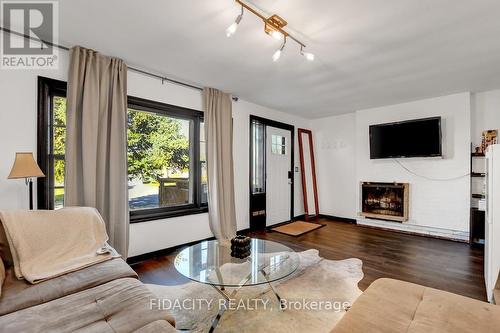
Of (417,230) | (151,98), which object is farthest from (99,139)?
(417,230)

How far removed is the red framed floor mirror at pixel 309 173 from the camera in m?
5.73

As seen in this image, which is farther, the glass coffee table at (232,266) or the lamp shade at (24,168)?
the lamp shade at (24,168)

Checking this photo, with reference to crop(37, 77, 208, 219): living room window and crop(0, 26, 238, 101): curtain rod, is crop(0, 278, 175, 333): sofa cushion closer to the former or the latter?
crop(37, 77, 208, 219): living room window

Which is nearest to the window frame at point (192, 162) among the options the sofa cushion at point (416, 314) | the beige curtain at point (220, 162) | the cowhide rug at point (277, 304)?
the beige curtain at point (220, 162)

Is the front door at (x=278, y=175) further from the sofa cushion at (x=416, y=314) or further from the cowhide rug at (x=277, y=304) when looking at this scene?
the sofa cushion at (x=416, y=314)

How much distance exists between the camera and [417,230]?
174 inches

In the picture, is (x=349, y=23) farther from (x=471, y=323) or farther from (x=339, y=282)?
(x=339, y=282)

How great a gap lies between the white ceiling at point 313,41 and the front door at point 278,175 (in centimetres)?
145

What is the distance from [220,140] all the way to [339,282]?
8.31 ft

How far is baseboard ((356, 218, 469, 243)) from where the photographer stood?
3.99m

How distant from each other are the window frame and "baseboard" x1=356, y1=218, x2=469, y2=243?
134 inches

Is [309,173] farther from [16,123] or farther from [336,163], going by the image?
[16,123]

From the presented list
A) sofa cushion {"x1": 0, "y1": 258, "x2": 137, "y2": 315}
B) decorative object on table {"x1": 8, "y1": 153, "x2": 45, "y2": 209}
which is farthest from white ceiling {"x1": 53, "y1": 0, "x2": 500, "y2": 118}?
sofa cushion {"x1": 0, "y1": 258, "x2": 137, "y2": 315}

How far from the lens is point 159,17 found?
2018 millimetres
